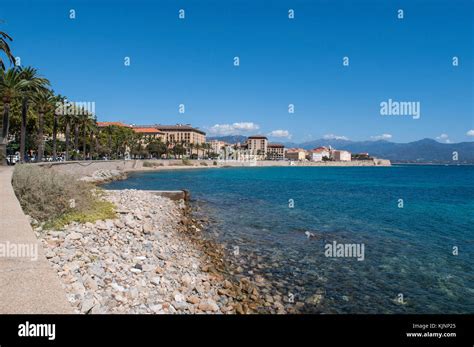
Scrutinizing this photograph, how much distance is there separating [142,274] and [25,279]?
436cm

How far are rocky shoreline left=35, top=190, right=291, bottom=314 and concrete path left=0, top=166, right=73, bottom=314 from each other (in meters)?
1.00

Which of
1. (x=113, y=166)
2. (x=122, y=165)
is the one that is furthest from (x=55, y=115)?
(x=122, y=165)

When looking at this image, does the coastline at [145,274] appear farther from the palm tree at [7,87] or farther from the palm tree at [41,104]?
the palm tree at [41,104]

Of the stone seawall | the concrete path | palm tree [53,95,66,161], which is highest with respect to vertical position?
palm tree [53,95,66,161]

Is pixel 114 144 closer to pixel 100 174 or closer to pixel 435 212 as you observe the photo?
pixel 100 174

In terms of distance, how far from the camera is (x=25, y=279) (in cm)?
575

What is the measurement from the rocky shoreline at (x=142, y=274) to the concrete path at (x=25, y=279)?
1.00m

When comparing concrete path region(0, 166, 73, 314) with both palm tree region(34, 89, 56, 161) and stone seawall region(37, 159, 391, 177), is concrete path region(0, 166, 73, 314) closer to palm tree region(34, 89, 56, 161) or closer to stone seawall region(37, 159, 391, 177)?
stone seawall region(37, 159, 391, 177)

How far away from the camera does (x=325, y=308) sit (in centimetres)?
1006

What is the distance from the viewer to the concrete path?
485 cm

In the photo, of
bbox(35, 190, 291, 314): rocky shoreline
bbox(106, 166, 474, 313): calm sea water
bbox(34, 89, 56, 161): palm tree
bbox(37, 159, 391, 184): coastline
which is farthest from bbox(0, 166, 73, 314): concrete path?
Answer: bbox(34, 89, 56, 161): palm tree

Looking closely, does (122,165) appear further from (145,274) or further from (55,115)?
(145,274)

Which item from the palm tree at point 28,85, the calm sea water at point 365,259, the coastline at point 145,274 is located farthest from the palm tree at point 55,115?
the coastline at point 145,274

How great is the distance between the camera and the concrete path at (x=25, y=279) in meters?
4.85
